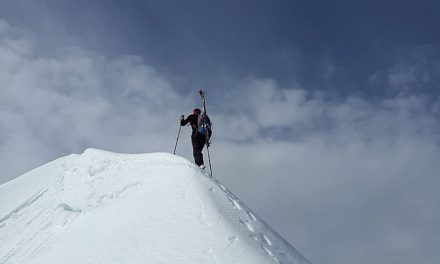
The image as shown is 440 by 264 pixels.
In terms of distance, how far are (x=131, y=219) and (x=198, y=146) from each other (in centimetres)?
465

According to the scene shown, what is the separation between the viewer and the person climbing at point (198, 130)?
11492 millimetres

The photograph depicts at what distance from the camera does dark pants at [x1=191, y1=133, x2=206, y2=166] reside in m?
11.3

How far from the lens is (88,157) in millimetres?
11297

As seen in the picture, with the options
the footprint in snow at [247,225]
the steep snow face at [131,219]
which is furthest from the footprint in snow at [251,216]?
the footprint in snow at [247,225]

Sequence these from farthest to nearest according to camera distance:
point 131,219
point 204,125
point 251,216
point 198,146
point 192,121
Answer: point 192,121, point 204,125, point 198,146, point 251,216, point 131,219

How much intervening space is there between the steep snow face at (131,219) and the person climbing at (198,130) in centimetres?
181

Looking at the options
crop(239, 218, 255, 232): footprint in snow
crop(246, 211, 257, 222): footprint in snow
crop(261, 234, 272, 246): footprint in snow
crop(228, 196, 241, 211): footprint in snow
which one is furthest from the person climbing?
crop(261, 234, 272, 246): footprint in snow

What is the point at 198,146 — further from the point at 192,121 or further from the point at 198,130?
the point at 192,121

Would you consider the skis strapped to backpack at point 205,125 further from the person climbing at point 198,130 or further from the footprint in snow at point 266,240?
the footprint in snow at point 266,240

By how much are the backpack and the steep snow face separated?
217 cm

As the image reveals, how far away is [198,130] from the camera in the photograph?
38.5 feet

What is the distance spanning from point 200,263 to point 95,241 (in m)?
2.03

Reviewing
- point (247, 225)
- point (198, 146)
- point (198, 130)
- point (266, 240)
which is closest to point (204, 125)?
point (198, 130)

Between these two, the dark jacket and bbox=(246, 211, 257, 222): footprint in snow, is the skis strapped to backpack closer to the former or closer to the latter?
the dark jacket
